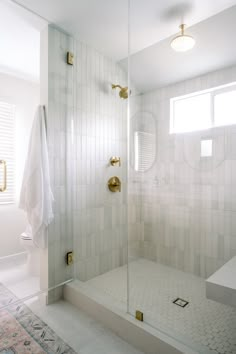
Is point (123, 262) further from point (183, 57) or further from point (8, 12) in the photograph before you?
point (8, 12)

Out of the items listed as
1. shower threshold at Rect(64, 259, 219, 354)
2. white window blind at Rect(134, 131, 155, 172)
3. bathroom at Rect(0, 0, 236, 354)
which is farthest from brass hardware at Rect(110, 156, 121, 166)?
shower threshold at Rect(64, 259, 219, 354)

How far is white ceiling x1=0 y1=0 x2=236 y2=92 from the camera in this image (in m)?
1.62

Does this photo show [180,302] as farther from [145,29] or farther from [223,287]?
[145,29]

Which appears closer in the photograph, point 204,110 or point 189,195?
point 204,110

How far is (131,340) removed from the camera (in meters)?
1.50

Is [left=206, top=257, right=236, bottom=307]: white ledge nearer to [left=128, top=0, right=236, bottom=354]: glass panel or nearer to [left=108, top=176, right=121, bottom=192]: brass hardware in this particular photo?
[left=128, top=0, right=236, bottom=354]: glass panel

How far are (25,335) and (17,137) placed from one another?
230cm

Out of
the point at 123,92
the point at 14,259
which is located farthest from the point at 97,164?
the point at 14,259

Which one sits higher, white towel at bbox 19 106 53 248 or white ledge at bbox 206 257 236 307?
white towel at bbox 19 106 53 248

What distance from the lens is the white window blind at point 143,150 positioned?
1.94 metres

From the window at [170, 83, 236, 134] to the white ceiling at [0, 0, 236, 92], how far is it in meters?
0.17

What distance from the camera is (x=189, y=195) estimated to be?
174cm

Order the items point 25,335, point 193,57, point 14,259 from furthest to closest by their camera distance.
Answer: point 14,259 < point 193,57 < point 25,335


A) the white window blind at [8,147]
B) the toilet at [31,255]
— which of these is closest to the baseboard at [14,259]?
the toilet at [31,255]
